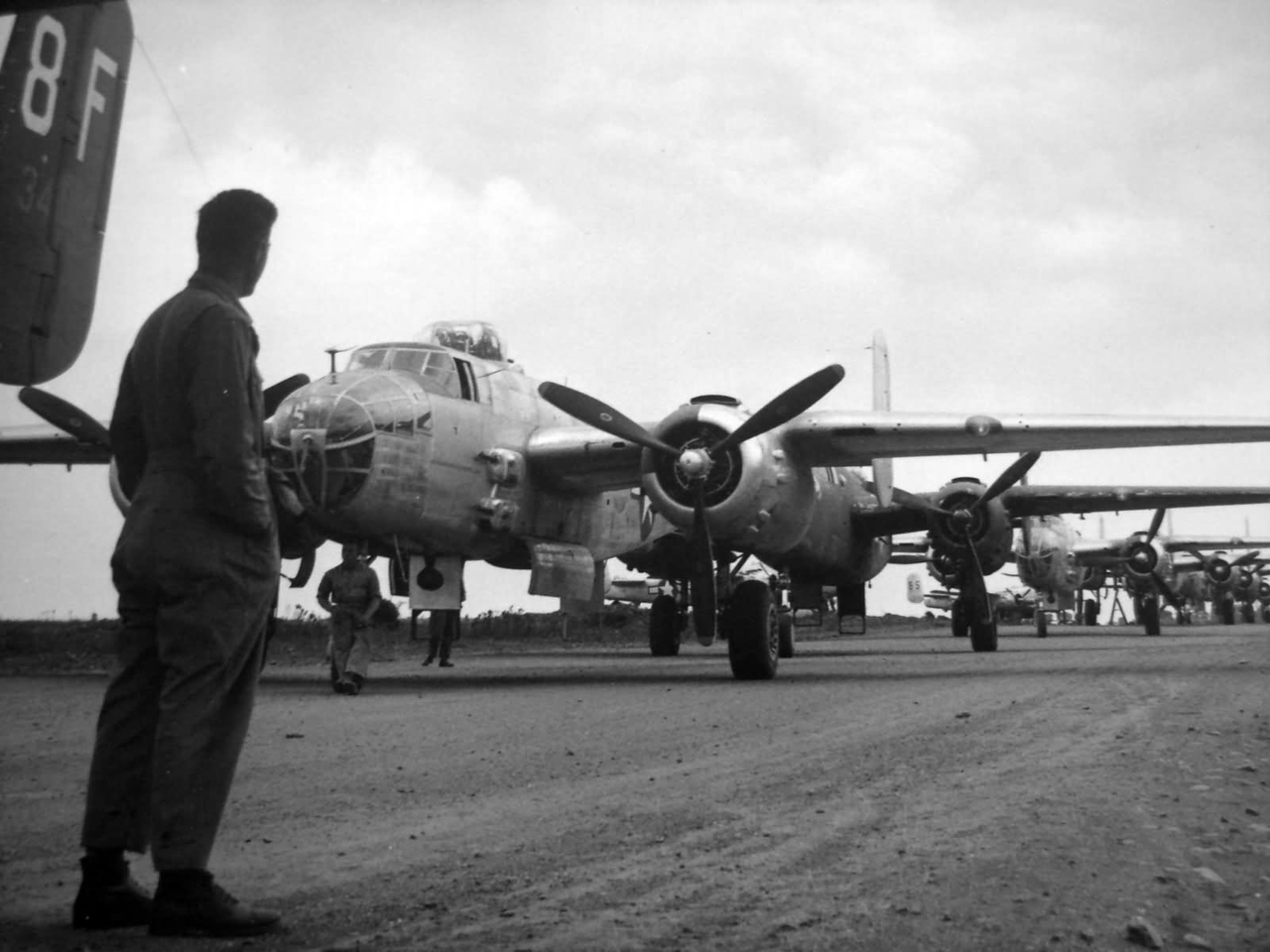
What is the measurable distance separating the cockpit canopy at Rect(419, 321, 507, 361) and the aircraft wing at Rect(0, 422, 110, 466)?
4297 millimetres

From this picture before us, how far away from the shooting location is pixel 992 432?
14.2 metres

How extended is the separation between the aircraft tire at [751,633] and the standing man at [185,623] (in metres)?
10.5

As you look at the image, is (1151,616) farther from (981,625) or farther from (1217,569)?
(1217,569)

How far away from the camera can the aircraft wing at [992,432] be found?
45.5 ft

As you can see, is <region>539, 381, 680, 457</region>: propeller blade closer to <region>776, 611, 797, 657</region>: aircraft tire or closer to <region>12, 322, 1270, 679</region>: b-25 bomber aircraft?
<region>12, 322, 1270, 679</region>: b-25 bomber aircraft

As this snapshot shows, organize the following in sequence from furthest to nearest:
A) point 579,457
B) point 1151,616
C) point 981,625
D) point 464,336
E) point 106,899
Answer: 1. point 1151,616
2. point 981,625
3. point 464,336
4. point 579,457
5. point 106,899

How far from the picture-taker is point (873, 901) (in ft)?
11.2

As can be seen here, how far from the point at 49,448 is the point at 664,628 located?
11632 millimetres

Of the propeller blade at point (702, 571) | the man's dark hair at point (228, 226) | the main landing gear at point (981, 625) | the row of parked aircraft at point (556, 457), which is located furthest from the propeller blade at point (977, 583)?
the man's dark hair at point (228, 226)

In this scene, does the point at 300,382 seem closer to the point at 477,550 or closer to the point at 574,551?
the point at 477,550

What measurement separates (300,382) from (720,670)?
11414 mm

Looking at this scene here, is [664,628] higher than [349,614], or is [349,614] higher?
[664,628]

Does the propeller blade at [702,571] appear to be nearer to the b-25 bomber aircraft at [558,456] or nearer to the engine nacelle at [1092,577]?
the b-25 bomber aircraft at [558,456]

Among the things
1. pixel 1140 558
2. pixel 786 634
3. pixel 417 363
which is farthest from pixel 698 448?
pixel 1140 558
